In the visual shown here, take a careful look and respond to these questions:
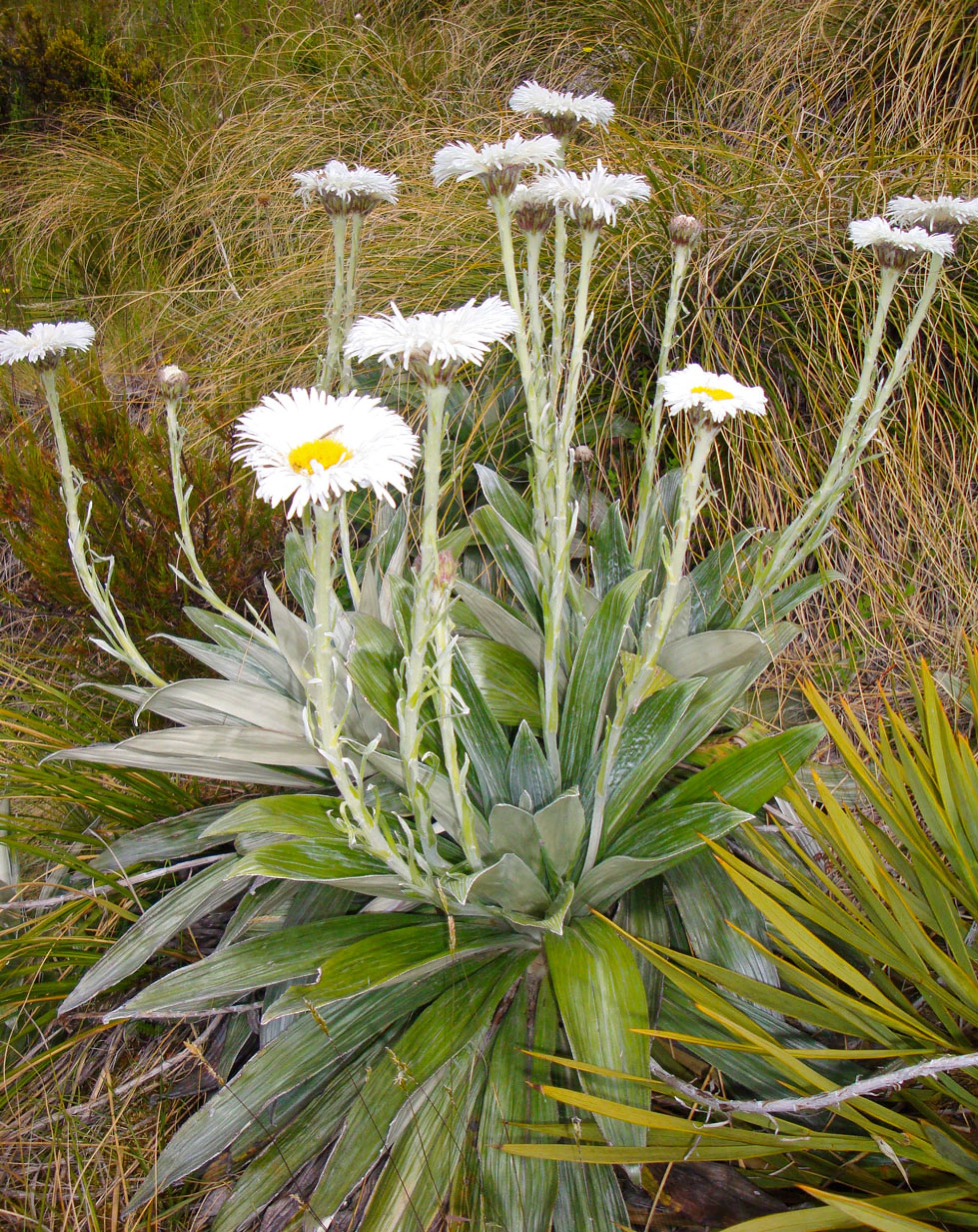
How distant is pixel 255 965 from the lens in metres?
1.08

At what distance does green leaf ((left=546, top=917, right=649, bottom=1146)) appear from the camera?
3.15 ft

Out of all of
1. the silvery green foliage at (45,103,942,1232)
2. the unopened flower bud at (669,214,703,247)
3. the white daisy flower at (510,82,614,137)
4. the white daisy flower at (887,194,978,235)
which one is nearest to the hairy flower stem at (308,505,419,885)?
the silvery green foliage at (45,103,942,1232)

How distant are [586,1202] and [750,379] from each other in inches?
71.8

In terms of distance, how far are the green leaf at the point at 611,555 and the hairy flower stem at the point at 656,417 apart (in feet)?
0.12

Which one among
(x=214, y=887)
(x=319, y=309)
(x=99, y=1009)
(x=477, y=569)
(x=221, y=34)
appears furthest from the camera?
(x=221, y=34)

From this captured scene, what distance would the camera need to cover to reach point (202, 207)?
3.39 meters

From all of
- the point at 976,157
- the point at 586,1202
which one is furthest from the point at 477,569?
the point at 976,157

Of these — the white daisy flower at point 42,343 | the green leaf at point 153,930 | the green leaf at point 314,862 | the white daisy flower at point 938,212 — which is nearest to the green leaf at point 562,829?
the green leaf at point 314,862

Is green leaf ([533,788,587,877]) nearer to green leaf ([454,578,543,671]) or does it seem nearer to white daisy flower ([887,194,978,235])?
green leaf ([454,578,543,671])

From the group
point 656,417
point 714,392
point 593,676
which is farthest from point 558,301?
point 593,676

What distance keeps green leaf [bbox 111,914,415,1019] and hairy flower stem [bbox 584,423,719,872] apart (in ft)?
1.04

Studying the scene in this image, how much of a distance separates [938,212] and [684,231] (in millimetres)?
488

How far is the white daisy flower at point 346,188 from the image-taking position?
1.33 m

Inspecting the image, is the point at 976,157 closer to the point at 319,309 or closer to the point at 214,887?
the point at 319,309
